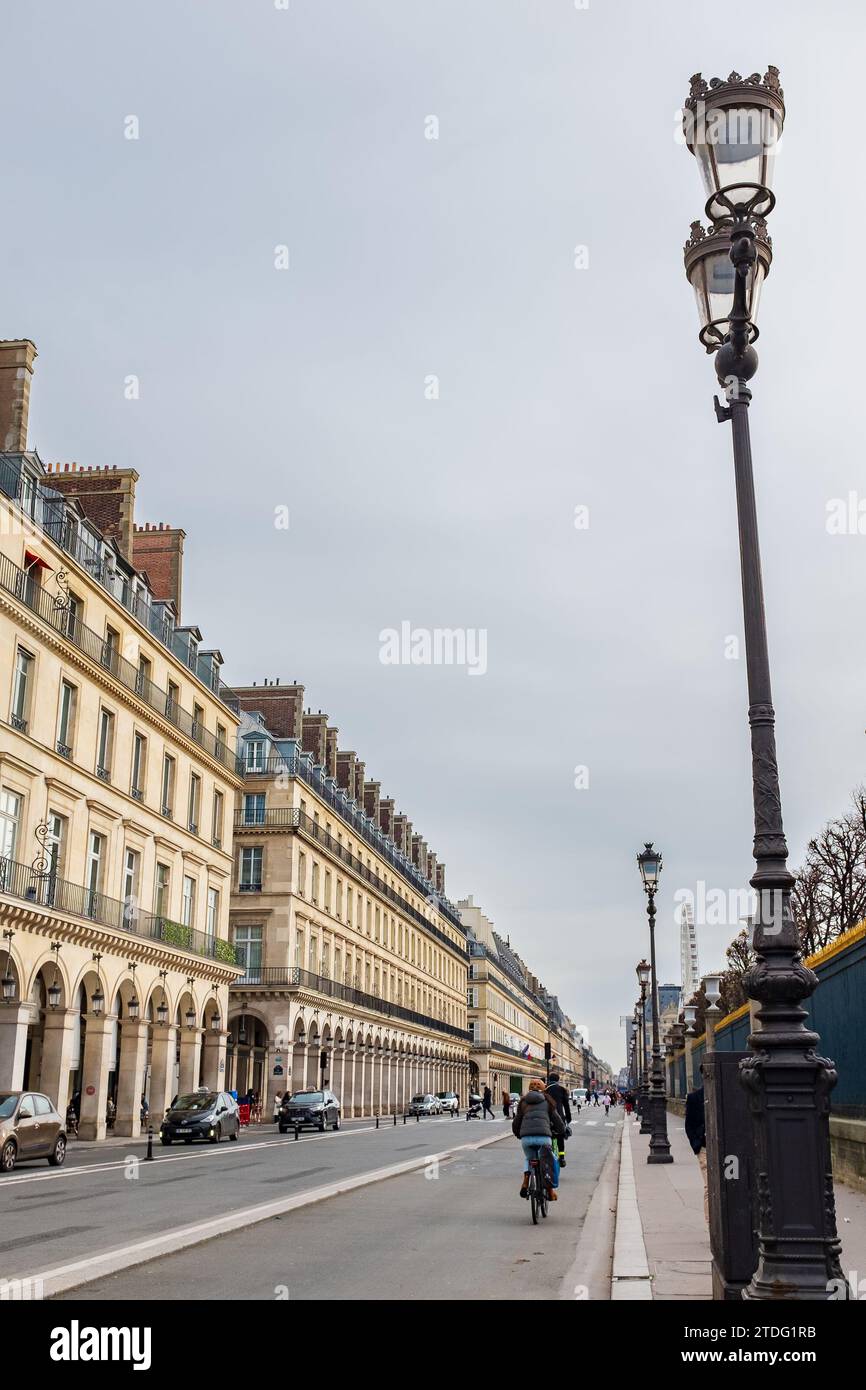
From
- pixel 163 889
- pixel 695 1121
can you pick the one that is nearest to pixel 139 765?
pixel 163 889

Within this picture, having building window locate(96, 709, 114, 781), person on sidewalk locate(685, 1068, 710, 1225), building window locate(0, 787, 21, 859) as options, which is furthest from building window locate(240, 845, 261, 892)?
person on sidewalk locate(685, 1068, 710, 1225)

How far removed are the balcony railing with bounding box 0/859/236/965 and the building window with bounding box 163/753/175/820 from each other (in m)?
3.76

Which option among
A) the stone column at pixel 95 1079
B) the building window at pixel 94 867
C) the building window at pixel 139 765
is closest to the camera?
the stone column at pixel 95 1079

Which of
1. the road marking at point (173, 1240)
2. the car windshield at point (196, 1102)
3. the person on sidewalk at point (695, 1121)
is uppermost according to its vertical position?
the person on sidewalk at point (695, 1121)

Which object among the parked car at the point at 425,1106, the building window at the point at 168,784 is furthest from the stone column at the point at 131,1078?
the parked car at the point at 425,1106

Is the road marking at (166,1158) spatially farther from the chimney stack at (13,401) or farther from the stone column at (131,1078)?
the chimney stack at (13,401)

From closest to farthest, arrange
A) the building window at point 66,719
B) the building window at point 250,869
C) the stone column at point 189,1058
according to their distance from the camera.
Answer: the building window at point 66,719, the stone column at point 189,1058, the building window at point 250,869

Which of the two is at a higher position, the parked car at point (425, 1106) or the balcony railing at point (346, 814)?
the balcony railing at point (346, 814)

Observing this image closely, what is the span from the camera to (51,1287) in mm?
8328

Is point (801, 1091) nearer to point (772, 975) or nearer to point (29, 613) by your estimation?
point (772, 975)

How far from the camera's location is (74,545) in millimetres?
33188

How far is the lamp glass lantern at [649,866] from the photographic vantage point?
2559 centimetres

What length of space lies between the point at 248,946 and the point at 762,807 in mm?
50400

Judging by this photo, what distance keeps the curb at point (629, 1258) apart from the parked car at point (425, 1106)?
57527 millimetres
